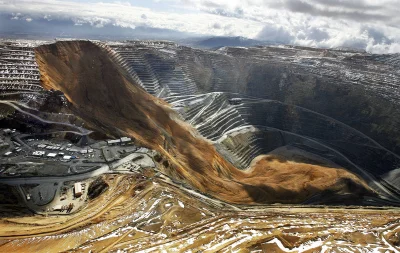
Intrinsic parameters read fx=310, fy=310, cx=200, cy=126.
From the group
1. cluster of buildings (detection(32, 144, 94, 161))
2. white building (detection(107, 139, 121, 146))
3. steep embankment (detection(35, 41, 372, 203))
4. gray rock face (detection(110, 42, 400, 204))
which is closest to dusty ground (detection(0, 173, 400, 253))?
cluster of buildings (detection(32, 144, 94, 161))

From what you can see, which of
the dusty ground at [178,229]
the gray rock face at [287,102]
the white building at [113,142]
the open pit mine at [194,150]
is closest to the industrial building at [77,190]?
the open pit mine at [194,150]

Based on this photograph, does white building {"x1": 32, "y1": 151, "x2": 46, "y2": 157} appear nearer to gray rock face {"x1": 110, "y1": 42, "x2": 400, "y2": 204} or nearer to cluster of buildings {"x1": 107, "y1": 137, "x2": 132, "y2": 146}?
cluster of buildings {"x1": 107, "y1": 137, "x2": 132, "y2": 146}

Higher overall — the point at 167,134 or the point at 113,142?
the point at 113,142

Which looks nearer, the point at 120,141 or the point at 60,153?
the point at 60,153

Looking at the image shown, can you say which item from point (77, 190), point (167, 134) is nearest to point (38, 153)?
point (77, 190)

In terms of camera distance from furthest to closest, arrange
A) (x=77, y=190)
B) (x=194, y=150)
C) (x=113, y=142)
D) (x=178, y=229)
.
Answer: (x=194, y=150) < (x=113, y=142) < (x=77, y=190) < (x=178, y=229)

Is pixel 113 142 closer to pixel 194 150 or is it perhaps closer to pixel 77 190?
pixel 77 190

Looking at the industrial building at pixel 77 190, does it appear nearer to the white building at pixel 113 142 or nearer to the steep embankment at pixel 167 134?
the white building at pixel 113 142
